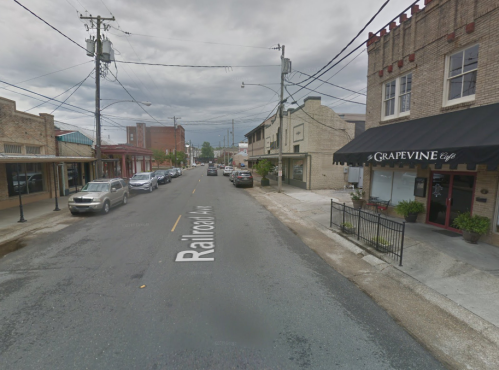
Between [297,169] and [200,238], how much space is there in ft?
56.0

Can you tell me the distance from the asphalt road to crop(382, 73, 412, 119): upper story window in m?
7.41

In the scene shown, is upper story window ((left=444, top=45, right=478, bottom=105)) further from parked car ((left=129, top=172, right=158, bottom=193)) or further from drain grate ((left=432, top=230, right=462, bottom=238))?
parked car ((left=129, top=172, right=158, bottom=193))

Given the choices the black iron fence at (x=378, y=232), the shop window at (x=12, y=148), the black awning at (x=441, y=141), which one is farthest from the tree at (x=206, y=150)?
the black iron fence at (x=378, y=232)

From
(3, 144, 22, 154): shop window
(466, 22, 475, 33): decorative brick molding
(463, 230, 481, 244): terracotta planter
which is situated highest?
(466, 22, 475, 33): decorative brick molding

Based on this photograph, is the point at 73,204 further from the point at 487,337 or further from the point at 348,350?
the point at 487,337

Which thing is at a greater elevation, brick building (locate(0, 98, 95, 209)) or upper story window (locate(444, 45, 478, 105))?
upper story window (locate(444, 45, 478, 105))

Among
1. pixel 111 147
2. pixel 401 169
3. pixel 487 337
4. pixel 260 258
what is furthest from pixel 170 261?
pixel 111 147

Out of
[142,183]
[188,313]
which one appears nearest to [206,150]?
Answer: [142,183]

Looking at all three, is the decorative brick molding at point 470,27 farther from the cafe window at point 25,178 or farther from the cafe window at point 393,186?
the cafe window at point 25,178

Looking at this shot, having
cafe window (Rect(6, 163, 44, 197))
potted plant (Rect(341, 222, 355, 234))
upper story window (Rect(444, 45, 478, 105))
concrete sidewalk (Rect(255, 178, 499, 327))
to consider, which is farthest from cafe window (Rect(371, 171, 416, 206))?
cafe window (Rect(6, 163, 44, 197))

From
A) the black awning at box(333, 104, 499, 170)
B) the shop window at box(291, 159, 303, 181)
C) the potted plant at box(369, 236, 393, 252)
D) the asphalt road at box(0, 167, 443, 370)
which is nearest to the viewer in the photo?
the asphalt road at box(0, 167, 443, 370)

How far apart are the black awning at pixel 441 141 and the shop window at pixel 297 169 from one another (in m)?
12.1

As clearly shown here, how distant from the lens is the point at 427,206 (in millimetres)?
9250

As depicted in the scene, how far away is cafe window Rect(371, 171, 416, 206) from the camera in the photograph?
10.1 metres
